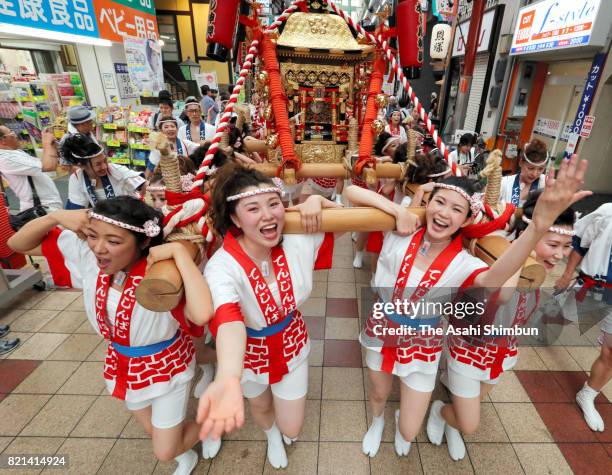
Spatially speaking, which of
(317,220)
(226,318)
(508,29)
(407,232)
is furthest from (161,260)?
(508,29)

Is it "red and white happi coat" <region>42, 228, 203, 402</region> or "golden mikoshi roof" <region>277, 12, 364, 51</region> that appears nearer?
"red and white happi coat" <region>42, 228, 203, 402</region>

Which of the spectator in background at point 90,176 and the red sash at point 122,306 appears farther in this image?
the spectator in background at point 90,176

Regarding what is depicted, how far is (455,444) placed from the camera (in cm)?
228

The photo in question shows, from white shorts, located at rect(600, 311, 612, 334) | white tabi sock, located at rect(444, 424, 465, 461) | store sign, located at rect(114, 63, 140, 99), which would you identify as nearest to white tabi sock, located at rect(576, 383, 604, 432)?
white shorts, located at rect(600, 311, 612, 334)

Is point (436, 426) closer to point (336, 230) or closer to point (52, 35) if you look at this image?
point (336, 230)

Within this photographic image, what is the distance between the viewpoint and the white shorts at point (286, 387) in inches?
79.2

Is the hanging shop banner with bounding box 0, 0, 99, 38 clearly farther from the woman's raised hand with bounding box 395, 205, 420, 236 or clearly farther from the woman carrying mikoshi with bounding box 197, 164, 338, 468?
the woman's raised hand with bounding box 395, 205, 420, 236

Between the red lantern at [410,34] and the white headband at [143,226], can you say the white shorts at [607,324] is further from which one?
the white headband at [143,226]

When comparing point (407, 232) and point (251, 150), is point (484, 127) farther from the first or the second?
point (407, 232)

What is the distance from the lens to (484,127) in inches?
352

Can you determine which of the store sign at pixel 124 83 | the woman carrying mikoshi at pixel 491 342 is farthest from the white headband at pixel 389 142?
the store sign at pixel 124 83

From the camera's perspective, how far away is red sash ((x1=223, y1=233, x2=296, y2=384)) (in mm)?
1688

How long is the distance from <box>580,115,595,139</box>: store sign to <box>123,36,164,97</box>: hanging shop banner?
9.01 m

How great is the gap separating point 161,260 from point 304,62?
3.07 metres
